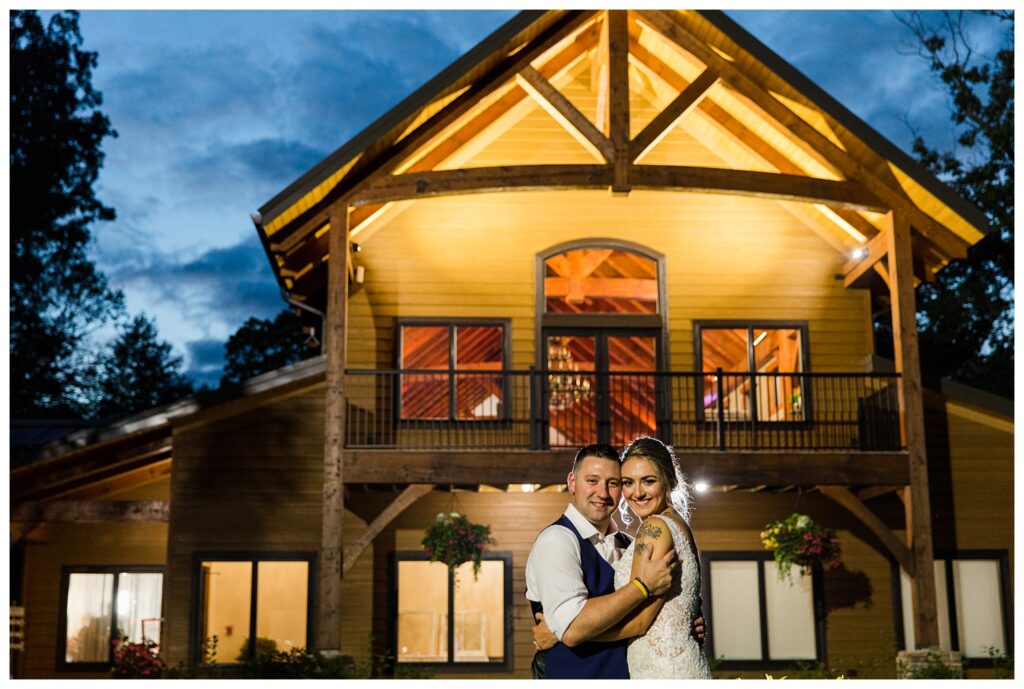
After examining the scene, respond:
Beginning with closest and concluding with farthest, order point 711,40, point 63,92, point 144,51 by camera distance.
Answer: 1. point 711,40
2. point 63,92
3. point 144,51

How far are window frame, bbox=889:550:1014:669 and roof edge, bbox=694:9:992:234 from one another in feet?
14.9

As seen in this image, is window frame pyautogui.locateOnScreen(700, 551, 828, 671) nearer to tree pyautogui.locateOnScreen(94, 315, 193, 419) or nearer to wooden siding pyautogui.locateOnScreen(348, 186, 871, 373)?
wooden siding pyautogui.locateOnScreen(348, 186, 871, 373)

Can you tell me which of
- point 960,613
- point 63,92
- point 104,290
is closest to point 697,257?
point 960,613

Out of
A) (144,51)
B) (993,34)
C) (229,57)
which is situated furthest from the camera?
(229,57)

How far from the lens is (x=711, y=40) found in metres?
14.5

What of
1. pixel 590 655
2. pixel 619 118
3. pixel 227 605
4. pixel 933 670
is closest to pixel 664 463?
pixel 590 655

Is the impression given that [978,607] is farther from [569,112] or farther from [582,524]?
[582,524]

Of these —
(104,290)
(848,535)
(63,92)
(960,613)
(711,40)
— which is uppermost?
(63,92)

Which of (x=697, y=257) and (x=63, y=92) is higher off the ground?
(x=63, y=92)

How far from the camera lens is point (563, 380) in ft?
52.4

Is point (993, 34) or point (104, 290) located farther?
point (104, 290)

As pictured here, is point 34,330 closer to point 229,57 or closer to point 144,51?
point 144,51

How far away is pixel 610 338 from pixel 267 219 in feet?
16.8

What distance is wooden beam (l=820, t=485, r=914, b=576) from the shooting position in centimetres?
1363
